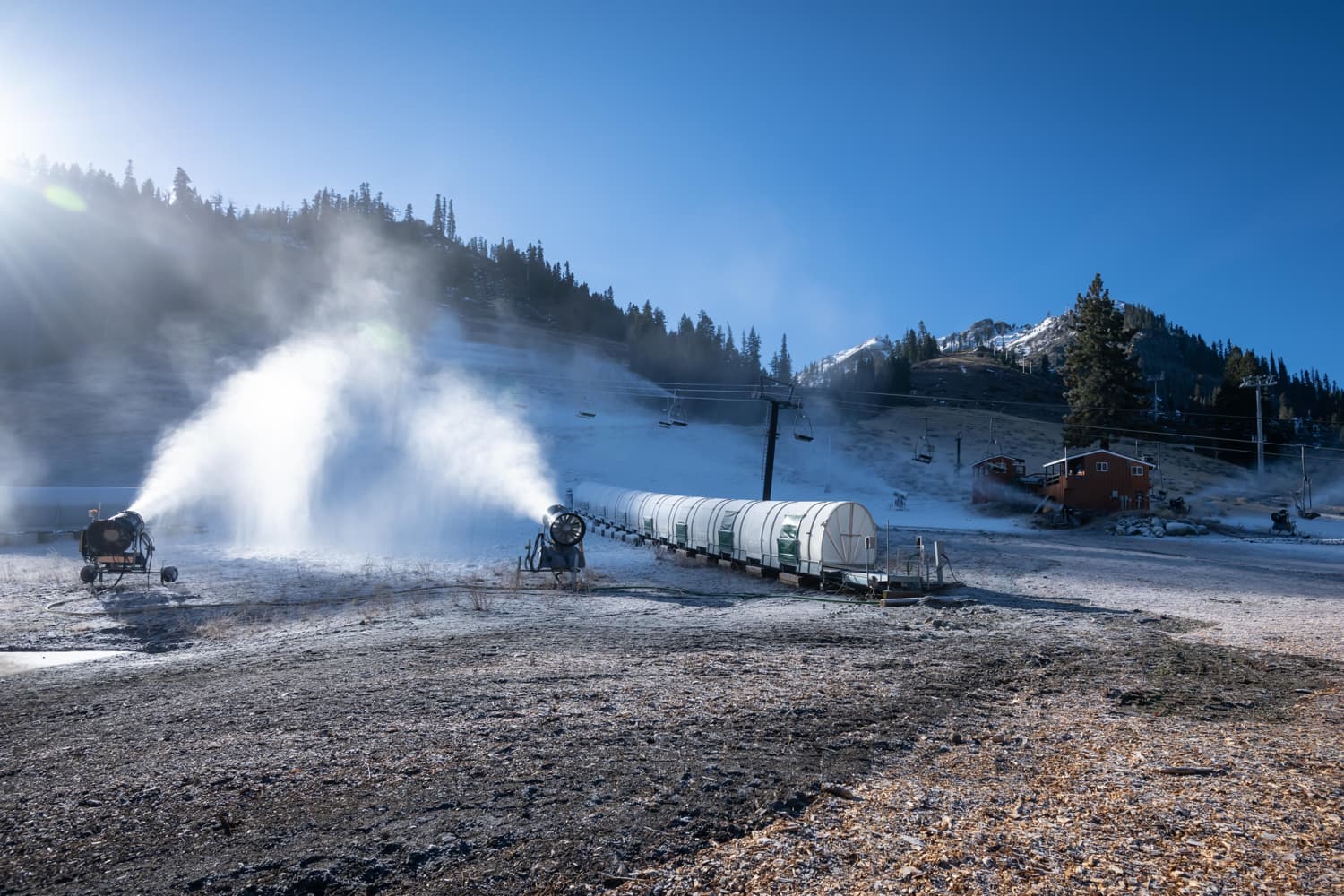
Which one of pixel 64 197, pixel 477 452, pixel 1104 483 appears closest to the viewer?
pixel 1104 483

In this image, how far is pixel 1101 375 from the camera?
7025 centimetres

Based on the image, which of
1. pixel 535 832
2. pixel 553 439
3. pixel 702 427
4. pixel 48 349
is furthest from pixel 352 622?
pixel 48 349

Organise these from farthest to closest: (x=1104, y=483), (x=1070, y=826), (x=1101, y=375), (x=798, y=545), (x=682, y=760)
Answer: (x=1101, y=375) → (x=1104, y=483) → (x=798, y=545) → (x=682, y=760) → (x=1070, y=826)

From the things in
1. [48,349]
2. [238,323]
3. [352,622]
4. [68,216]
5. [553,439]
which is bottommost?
[352,622]

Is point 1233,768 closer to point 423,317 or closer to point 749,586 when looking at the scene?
point 749,586

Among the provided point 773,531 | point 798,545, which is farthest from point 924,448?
point 798,545

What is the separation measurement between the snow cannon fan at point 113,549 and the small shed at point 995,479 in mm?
55660

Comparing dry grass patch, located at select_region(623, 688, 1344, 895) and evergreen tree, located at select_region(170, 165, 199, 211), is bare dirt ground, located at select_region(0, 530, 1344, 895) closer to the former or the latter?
dry grass patch, located at select_region(623, 688, 1344, 895)

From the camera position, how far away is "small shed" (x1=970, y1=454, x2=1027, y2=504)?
60062mm

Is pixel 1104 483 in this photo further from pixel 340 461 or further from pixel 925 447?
pixel 340 461

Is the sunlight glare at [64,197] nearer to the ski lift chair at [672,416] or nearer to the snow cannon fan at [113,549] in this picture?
the ski lift chair at [672,416]

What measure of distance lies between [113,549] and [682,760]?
73.0 feet

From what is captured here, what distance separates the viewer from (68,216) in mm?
125875

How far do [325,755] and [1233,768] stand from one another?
761cm
